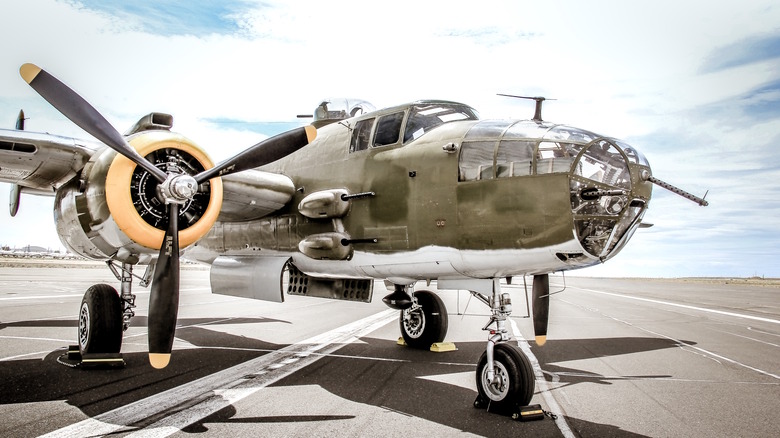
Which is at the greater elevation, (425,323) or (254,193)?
(254,193)

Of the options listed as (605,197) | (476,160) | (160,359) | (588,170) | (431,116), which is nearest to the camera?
(605,197)

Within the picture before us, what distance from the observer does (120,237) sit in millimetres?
7109

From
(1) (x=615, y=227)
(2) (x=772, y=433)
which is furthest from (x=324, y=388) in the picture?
(2) (x=772, y=433)

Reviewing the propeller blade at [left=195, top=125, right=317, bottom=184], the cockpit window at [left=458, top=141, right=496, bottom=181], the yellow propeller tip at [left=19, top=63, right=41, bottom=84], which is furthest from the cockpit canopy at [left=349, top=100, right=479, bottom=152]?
the yellow propeller tip at [left=19, top=63, right=41, bottom=84]

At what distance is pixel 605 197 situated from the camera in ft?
18.6

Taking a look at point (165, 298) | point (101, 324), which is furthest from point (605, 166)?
point (101, 324)

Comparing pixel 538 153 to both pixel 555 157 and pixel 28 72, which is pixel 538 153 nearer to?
pixel 555 157

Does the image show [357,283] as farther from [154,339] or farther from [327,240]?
[154,339]

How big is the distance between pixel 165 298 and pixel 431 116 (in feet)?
15.3

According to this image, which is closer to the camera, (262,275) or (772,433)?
(772,433)

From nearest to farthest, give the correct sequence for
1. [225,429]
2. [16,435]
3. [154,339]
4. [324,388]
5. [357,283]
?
[16,435] → [225,429] → [154,339] → [324,388] → [357,283]

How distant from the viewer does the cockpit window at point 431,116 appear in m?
7.64

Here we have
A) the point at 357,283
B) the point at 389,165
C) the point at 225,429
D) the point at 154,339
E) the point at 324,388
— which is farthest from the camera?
the point at 357,283

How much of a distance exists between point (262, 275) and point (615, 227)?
6.08 meters
